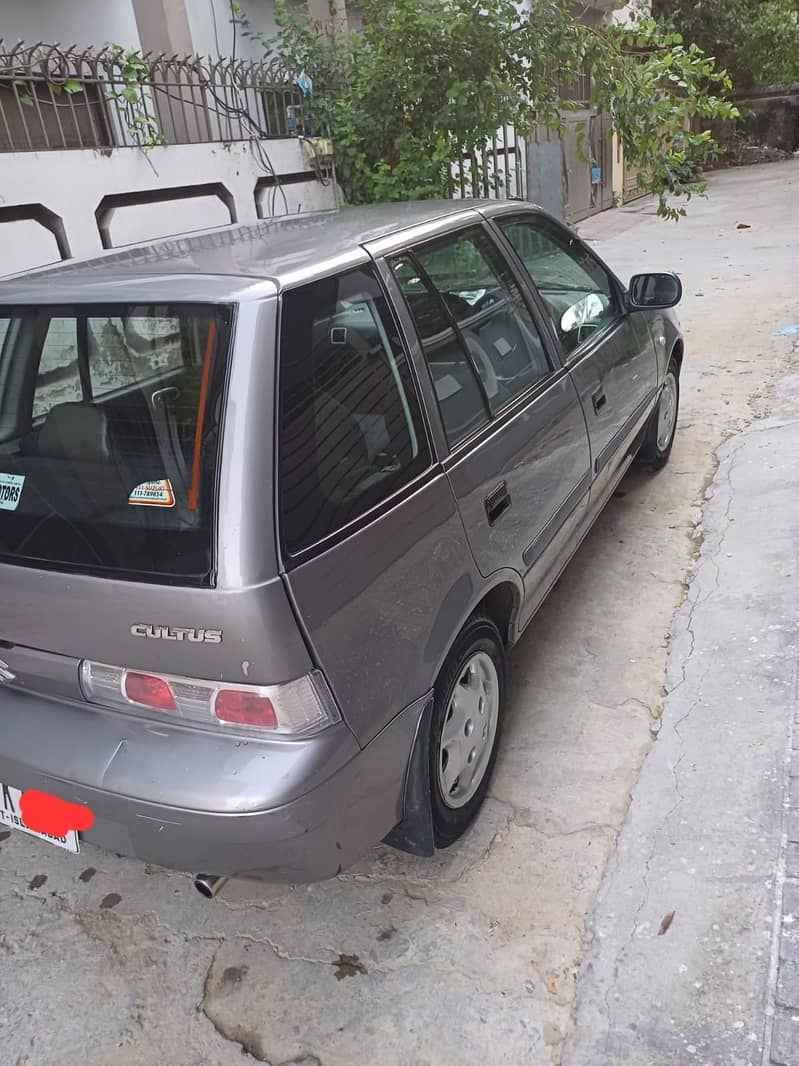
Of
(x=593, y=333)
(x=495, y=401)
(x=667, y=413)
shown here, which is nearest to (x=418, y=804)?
(x=495, y=401)

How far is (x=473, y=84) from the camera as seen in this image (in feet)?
19.6

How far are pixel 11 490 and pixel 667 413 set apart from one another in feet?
11.9

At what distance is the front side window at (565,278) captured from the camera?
308 cm

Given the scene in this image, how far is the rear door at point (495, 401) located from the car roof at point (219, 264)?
0.56 ft

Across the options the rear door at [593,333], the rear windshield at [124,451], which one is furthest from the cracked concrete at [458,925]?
the rear windshield at [124,451]

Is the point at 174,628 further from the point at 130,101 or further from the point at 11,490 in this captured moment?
the point at 130,101

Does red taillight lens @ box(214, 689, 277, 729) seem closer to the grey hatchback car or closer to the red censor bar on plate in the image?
the grey hatchback car

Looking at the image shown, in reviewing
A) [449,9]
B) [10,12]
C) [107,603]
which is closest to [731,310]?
[449,9]

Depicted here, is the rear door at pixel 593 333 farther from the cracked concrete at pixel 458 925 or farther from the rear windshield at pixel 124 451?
the rear windshield at pixel 124 451

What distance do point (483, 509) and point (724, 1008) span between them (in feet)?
4.38

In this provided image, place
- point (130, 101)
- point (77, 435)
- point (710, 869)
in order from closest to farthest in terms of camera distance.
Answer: point (77, 435), point (710, 869), point (130, 101)

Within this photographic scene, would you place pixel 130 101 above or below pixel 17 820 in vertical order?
above

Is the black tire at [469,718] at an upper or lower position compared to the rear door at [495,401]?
lower

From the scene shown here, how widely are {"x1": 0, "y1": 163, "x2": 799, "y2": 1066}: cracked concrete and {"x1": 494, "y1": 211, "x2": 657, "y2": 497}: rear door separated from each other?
2.94 ft
